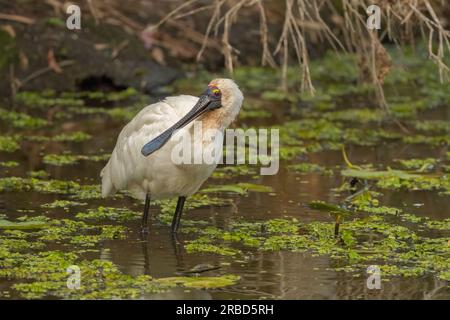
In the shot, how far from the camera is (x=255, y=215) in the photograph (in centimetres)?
926

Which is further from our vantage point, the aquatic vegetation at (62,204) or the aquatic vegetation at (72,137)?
the aquatic vegetation at (72,137)

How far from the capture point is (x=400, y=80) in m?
16.7

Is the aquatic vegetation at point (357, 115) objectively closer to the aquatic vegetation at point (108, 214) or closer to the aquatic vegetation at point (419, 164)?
the aquatic vegetation at point (419, 164)

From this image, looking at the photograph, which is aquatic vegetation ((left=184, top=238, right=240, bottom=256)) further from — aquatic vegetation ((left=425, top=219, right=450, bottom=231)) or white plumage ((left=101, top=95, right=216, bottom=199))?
aquatic vegetation ((left=425, top=219, right=450, bottom=231))

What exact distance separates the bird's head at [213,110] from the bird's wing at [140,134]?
0.39 feet

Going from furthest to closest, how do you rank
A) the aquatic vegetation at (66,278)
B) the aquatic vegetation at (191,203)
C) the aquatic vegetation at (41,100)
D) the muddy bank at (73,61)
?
the muddy bank at (73,61) < the aquatic vegetation at (41,100) < the aquatic vegetation at (191,203) < the aquatic vegetation at (66,278)

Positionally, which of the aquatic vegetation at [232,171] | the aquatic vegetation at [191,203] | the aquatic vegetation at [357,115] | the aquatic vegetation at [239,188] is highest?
the aquatic vegetation at [357,115]

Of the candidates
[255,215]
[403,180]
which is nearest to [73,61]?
[403,180]

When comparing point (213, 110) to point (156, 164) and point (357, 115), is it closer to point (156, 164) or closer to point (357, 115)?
point (156, 164)

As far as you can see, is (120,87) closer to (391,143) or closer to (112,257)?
(391,143)

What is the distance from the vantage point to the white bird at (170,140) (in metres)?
8.20

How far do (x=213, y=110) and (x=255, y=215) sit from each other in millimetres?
1285

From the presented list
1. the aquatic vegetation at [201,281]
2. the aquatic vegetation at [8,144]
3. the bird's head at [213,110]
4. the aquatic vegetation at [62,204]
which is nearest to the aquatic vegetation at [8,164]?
the aquatic vegetation at [8,144]

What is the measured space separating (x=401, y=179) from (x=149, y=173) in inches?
114
